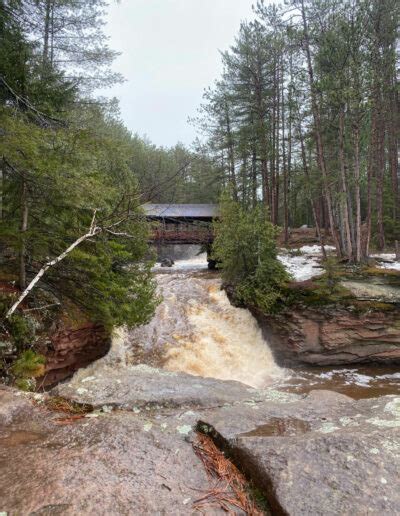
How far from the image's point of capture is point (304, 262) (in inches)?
639

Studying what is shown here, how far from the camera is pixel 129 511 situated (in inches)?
63.2

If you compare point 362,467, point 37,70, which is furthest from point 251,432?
point 37,70

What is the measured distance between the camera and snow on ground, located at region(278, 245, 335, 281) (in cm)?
1357

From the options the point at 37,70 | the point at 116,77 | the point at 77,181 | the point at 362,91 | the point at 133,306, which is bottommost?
the point at 133,306

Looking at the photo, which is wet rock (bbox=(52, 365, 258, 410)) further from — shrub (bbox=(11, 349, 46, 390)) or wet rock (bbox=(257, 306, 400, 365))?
wet rock (bbox=(257, 306, 400, 365))

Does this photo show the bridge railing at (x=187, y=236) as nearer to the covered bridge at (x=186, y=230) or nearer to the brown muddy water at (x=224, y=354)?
the covered bridge at (x=186, y=230)

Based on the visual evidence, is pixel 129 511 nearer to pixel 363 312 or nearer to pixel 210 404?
pixel 210 404

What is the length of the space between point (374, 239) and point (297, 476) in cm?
2261

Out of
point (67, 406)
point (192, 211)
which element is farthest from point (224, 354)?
point (192, 211)

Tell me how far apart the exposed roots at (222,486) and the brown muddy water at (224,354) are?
24.8ft

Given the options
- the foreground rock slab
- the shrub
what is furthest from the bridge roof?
the foreground rock slab

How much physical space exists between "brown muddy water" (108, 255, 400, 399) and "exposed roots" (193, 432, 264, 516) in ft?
24.8

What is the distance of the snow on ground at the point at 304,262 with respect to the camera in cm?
1357

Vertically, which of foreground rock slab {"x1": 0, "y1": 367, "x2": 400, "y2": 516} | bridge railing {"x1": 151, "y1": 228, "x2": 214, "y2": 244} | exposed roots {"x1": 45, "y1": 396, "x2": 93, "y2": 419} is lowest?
exposed roots {"x1": 45, "y1": 396, "x2": 93, "y2": 419}
